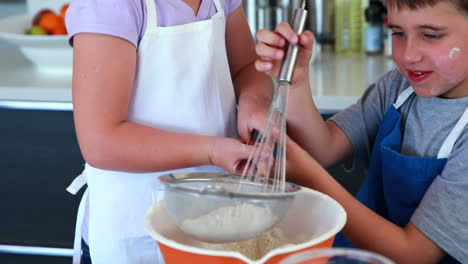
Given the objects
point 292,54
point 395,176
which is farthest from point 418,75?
point 292,54

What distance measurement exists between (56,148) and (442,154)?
1141 millimetres

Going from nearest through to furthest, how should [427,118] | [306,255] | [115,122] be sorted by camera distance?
[306,255] < [115,122] < [427,118]

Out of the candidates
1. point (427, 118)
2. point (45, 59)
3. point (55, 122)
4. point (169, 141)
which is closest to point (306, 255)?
point (169, 141)

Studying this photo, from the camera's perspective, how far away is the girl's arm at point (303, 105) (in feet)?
2.97

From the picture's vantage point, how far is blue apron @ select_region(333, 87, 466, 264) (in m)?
1.12

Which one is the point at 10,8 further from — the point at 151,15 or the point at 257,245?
the point at 257,245

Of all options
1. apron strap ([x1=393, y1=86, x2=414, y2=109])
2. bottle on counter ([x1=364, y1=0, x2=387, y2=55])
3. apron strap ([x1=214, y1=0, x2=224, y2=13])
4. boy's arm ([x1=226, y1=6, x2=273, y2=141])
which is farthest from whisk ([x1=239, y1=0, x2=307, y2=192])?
bottle on counter ([x1=364, y1=0, x2=387, y2=55])

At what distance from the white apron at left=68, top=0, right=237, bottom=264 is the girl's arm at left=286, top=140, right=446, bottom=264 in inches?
7.0

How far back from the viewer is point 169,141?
943 millimetres

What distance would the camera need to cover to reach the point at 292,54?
814mm

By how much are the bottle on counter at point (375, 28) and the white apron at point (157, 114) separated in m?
1.07

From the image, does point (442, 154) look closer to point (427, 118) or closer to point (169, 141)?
point (427, 118)

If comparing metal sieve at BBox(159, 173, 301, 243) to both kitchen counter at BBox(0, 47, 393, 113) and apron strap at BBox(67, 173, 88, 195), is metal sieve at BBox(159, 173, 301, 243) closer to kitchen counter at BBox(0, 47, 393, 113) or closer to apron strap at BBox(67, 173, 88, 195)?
apron strap at BBox(67, 173, 88, 195)

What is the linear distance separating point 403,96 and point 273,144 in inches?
17.4
